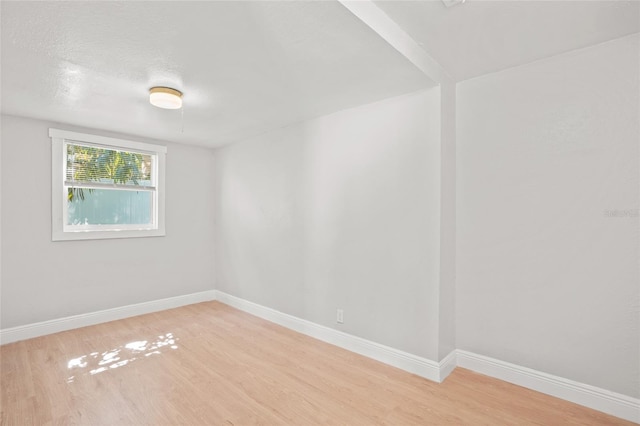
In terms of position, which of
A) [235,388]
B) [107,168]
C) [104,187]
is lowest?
[235,388]

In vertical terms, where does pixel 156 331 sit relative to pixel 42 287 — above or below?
below

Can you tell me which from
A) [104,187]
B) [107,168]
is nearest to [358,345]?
[104,187]

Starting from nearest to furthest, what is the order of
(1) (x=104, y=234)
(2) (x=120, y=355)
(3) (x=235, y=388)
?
(3) (x=235, y=388) < (2) (x=120, y=355) < (1) (x=104, y=234)

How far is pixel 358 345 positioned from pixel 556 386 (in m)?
1.51

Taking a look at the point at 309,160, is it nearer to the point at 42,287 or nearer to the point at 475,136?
the point at 475,136

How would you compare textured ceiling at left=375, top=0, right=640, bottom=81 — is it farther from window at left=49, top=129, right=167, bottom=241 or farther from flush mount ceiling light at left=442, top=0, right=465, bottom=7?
window at left=49, top=129, right=167, bottom=241

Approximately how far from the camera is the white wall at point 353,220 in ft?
8.66

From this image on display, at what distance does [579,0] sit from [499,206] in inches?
52.9

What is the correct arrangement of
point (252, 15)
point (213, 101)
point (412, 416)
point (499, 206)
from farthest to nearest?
1. point (213, 101)
2. point (499, 206)
3. point (412, 416)
4. point (252, 15)

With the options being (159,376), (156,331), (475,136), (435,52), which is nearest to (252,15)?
(435,52)

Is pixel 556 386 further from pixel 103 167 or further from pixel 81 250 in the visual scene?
pixel 103 167

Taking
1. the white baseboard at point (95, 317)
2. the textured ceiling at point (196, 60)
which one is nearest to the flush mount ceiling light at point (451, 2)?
the textured ceiling at point (196, 60)

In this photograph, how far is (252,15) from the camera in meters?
1.71

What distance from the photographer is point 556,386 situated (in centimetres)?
226
